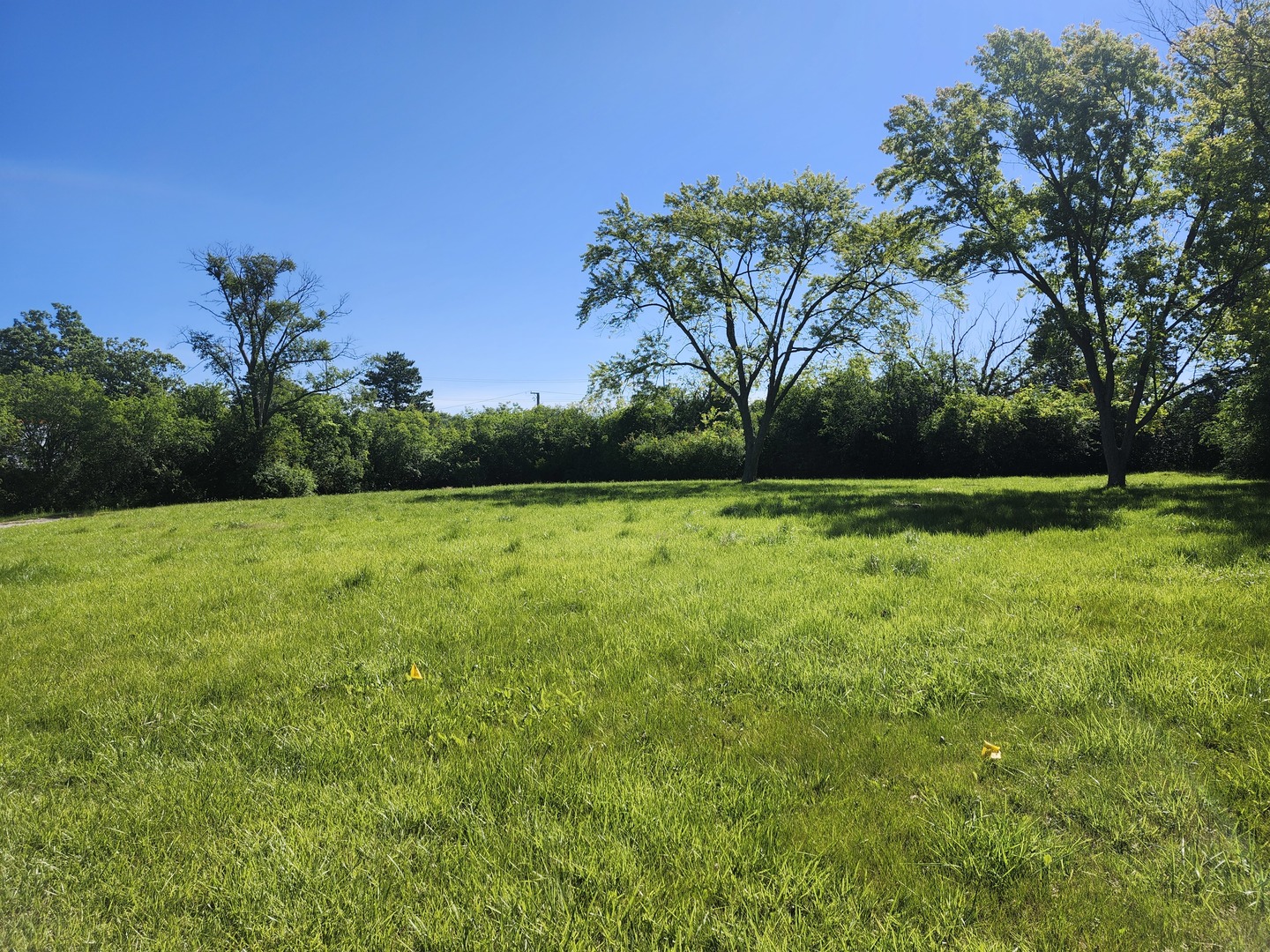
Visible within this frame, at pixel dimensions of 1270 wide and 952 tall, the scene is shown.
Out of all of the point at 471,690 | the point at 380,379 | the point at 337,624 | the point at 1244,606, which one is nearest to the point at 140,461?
the point at 337,624

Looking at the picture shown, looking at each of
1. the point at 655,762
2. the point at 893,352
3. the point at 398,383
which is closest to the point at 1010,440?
the point at 893,352

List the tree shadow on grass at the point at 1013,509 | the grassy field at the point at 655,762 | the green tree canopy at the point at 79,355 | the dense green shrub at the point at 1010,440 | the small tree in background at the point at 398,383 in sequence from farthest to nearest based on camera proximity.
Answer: the small tree in background at the point at 398,383 < the green tree canopy at the point at 79,355 < the dense green shrub at the point at 1010,440 < the tree shadow on grass at the point at 1013,509 < the grassy field at the point at 655,762

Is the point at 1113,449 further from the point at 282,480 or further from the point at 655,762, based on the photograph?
the point at 282,480

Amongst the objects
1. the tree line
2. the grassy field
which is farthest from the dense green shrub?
the grassy field

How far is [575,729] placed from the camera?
2943mm

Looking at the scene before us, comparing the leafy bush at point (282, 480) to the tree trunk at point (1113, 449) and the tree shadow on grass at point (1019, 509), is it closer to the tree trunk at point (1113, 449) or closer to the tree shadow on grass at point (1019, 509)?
the tree shadow on grass at point (1019, 509)

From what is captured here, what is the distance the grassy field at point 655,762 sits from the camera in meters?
1.80

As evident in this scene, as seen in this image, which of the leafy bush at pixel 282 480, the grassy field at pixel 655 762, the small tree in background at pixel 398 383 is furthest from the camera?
the small tree in background at pixel 398 383

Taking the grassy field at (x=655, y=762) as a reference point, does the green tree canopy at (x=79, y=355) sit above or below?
above

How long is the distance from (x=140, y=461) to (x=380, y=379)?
161ft

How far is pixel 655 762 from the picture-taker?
2639 millimetres

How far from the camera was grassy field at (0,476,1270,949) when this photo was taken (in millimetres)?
1799

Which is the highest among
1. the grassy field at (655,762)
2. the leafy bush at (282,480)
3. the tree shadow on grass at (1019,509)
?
the leafy bush at (282,480)

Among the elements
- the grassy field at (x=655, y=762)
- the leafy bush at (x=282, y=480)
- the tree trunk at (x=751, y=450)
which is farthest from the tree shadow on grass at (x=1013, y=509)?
the leafy bush at (x=282, y=480)
